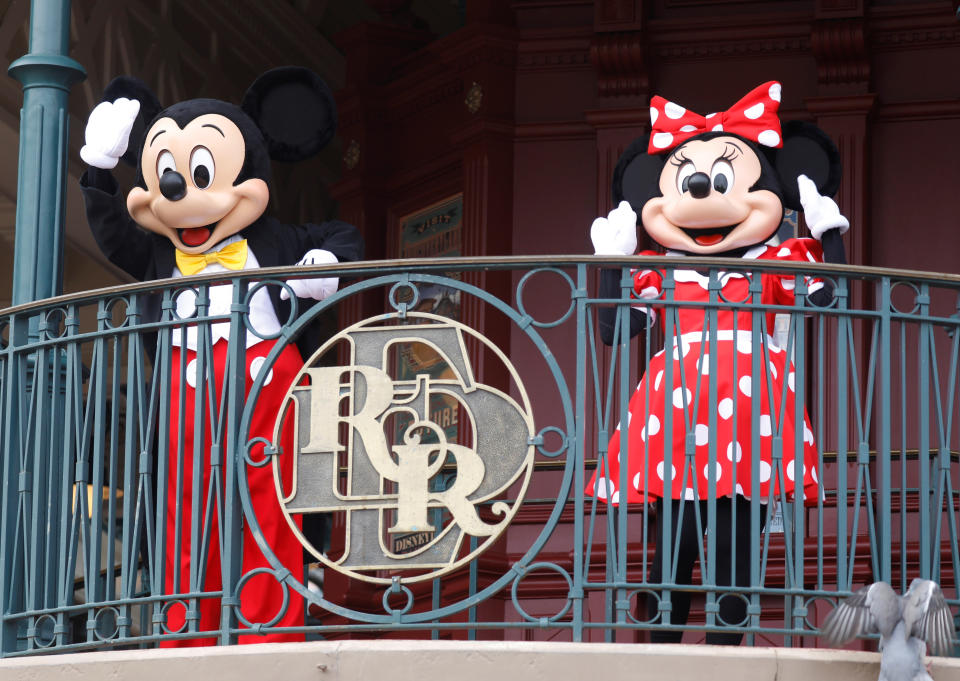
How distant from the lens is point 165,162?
7.43m

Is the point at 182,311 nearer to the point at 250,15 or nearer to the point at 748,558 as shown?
the point at 748,558

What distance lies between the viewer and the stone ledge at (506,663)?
19.3ft

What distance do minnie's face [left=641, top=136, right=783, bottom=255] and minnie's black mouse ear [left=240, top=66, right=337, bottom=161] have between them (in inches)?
52.9

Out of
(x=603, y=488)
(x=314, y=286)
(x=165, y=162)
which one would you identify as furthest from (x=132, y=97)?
(x=603, y=488)

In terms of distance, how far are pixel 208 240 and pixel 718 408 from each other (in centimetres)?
197

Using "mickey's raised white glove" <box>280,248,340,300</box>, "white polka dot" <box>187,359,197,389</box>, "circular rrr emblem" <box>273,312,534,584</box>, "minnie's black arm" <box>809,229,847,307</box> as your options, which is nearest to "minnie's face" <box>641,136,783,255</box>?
"minnie's black arm" <box>809,229,847,307</box>

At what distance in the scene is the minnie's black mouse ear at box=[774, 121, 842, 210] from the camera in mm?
7414

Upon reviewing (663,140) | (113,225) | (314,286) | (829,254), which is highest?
(663,140)

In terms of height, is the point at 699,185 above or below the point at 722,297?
above

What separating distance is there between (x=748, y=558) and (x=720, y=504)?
0.30m

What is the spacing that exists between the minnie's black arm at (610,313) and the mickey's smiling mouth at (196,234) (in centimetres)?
141

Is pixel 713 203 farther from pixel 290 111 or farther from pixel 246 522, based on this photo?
pixel 246 522

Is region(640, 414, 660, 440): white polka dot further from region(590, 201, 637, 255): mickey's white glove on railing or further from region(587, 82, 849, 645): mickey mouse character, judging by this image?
region(590, 201, 637, 255): mickey's white glove on railing

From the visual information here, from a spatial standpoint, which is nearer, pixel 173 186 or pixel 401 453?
pixel 401 453
